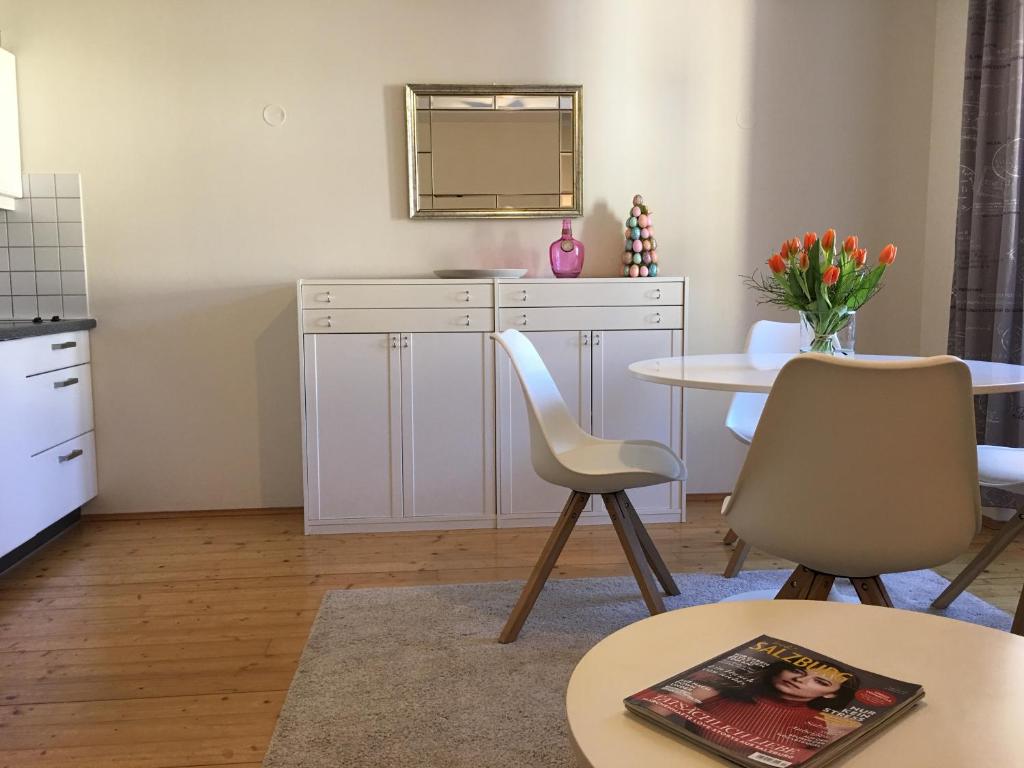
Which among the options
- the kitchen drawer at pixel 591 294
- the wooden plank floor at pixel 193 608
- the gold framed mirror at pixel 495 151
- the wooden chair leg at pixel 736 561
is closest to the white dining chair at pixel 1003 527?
the wooden plank floor at pixel 193 608

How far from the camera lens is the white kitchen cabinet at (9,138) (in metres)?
3.37

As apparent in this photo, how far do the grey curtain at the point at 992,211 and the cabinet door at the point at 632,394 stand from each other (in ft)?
3.79

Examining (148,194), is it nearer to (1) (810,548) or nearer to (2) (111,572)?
(2) (111,572)

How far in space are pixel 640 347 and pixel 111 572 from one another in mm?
2139

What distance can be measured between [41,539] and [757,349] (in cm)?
278

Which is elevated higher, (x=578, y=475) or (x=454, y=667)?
(x=578, y=475)

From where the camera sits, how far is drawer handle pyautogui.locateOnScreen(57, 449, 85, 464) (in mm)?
3285

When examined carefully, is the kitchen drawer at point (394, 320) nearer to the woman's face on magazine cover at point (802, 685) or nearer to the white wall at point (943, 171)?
the white wall at point (943, 171)

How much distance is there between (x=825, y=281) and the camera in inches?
86.2

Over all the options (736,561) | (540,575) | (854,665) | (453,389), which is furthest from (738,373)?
(453,389)

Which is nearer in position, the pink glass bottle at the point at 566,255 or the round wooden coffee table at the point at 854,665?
the round wooden coffee table at the point at 854,665

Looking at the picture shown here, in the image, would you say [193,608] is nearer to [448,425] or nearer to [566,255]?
[448,425]

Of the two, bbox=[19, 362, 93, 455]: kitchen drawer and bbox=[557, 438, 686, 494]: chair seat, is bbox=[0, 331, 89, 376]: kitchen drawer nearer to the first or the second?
bbox=[19, 362, 93, 455]: kitchen drawer

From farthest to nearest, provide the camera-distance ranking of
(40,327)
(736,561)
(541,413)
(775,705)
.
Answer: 1. (40,327)
2. (736,561)
3. (541,413)
4. (775,705)
